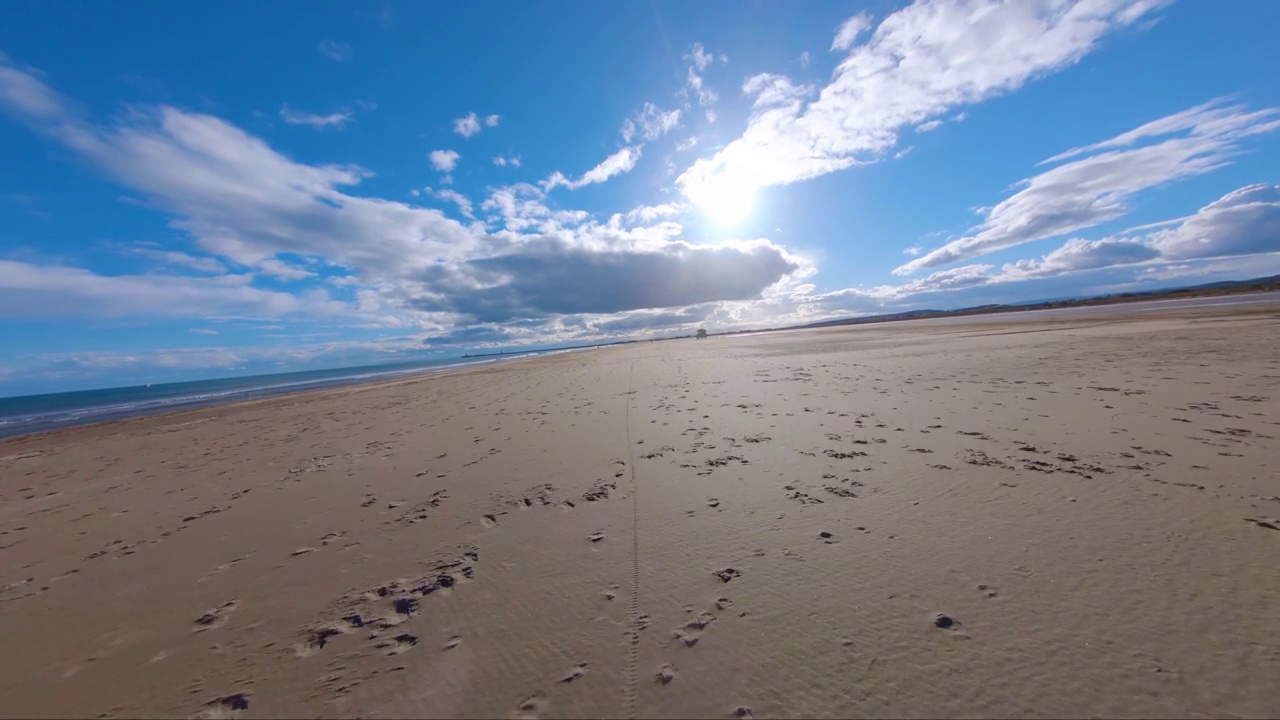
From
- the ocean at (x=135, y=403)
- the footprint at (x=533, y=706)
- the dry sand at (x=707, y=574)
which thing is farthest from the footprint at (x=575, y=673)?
the ocean at (x=135, y=403)

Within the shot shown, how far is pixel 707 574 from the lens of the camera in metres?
4.52

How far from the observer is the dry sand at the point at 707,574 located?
3.15m

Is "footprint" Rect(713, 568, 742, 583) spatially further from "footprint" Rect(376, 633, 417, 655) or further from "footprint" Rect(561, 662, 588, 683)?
"footprint" Rect(376, 633, 417, 655)

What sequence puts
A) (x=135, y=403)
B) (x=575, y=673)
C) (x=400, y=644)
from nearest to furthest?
(x=575, y=673)
(x=400, y=644)
(x=135, y=403)

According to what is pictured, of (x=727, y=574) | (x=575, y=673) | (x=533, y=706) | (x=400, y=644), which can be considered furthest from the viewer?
(x=727, y=574)

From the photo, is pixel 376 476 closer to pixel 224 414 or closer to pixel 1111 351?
pixel 224 414

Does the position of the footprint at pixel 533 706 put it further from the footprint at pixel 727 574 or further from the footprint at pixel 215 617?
the footprint at pixel 215 617

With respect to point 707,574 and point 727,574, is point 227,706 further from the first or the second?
point 727,574

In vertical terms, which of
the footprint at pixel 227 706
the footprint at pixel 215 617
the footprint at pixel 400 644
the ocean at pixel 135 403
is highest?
the ocean at pixel 135 403

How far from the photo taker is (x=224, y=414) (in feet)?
77.9

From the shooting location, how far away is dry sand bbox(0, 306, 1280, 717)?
3.15 meters

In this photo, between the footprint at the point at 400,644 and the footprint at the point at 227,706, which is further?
the footprint at the point at 400,644

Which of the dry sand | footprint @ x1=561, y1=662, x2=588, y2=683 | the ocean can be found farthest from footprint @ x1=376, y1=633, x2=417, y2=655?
the ocean

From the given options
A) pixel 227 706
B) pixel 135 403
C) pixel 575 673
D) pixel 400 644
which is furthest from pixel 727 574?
pixel 135 403
